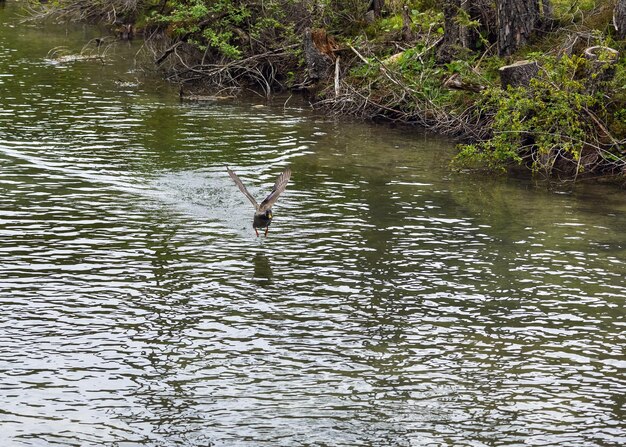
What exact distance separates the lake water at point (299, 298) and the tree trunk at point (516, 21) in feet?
9.38

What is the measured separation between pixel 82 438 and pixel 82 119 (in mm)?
14812

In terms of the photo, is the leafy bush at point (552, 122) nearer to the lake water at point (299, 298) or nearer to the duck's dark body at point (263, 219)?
the lake water at point (299, 298)

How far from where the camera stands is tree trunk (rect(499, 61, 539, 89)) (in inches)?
746

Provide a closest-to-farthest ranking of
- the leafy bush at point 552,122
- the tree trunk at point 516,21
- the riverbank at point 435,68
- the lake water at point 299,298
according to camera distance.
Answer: the lake water at point 299,298 < the leafy bush at point 552,122 < the riverbank at point 435,68 < the tree trunk at point 516,21

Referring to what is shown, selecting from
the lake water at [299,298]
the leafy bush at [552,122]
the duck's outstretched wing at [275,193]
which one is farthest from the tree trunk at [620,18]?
the duck's outstretched wing at [275,193]

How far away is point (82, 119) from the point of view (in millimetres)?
22469

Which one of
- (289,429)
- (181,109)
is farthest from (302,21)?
(289,429)

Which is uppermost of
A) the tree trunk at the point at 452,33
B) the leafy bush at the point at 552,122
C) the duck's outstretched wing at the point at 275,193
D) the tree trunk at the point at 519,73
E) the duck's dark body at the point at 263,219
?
the tree trunk at the point at 452,33

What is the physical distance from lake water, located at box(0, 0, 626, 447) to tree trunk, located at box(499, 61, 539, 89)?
2.03m

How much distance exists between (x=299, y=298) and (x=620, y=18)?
1075 cm

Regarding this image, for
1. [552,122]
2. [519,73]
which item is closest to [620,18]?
[519,73]

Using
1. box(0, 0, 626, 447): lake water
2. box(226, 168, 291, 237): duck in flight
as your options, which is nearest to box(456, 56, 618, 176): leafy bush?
box(0, 0, 626, 447): lake water

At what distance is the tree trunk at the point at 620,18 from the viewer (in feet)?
63.7

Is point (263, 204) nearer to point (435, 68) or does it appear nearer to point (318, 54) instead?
point (435, 68)
